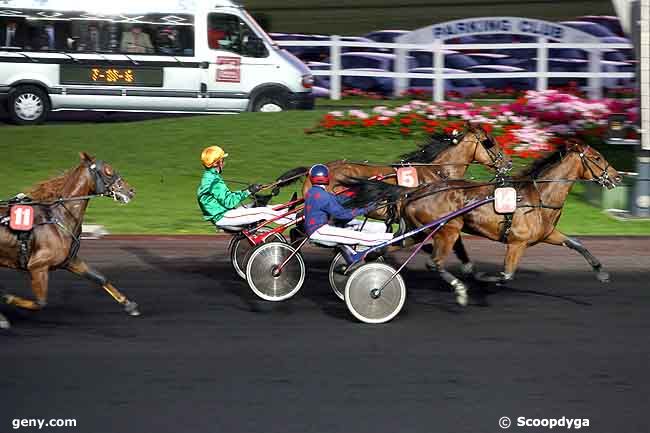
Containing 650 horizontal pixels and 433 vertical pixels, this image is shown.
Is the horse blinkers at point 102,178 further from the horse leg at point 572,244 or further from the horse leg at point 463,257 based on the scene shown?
the horse leg at point 572,244

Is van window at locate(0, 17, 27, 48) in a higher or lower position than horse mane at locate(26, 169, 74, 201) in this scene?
higher

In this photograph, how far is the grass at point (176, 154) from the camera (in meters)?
13.5

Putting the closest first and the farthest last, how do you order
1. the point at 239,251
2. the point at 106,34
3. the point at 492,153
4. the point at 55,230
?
the point at 55,230
the point at 239,251
the point at 492,153
the point at 106,34

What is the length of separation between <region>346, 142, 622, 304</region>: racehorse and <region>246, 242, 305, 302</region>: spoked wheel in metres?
0.79

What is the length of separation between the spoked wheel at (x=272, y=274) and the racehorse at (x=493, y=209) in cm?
79

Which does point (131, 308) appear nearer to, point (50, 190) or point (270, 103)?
point (50, 190)

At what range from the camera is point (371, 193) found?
904 cm

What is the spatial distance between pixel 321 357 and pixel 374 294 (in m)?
0.95

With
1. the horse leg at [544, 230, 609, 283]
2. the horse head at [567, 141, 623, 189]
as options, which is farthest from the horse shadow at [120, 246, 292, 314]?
the horse head at [567, 141, 623, 189]

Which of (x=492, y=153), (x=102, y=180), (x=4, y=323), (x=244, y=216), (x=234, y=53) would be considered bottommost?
(x=4, y=323)

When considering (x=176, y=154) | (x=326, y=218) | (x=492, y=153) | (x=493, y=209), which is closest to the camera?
(x=326, y=218)

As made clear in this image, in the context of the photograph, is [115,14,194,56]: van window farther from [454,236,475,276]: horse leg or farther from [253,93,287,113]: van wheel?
[454,236,475,276]: horse leg

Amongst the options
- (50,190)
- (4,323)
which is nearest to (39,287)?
(4,323)

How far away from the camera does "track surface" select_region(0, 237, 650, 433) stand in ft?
20.8
